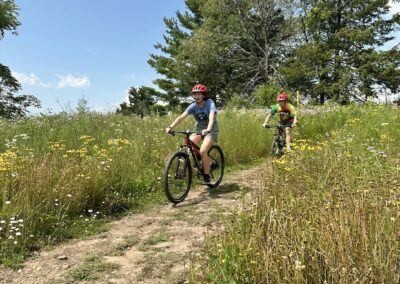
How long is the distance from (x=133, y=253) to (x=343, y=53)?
41.4m

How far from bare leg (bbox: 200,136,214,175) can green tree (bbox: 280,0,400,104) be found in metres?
33.0

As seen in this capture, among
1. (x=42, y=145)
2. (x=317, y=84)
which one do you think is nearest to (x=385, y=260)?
(x=42, y=145)

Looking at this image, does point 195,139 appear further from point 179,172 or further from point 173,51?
point 173,51

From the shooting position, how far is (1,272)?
4.30 meters

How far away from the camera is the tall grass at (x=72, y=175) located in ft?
16.6

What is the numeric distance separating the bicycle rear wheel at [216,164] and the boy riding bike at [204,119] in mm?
286

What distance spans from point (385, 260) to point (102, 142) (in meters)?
7.59

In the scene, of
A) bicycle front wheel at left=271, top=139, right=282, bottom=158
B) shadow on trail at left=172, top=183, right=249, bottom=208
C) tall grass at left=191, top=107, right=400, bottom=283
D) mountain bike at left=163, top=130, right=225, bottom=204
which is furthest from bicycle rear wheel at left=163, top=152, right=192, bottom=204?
tall grass at left=191, top=107, right=400, bottom=283

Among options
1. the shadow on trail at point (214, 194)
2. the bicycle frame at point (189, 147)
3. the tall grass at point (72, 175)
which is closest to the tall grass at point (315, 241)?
the tall grass at point (72, 175)

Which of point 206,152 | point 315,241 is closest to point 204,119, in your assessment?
point 206,152

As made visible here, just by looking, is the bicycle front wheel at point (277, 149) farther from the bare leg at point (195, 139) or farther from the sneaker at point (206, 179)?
the bare leg at point (195, 139)

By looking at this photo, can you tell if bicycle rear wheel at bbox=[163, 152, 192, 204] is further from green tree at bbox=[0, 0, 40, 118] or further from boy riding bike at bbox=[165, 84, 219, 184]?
green tree at bbox=[0, 0, 40, 118]

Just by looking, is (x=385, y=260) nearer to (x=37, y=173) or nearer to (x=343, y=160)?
(x=343, y=160)

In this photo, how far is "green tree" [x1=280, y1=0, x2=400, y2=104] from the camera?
38.6 meters
